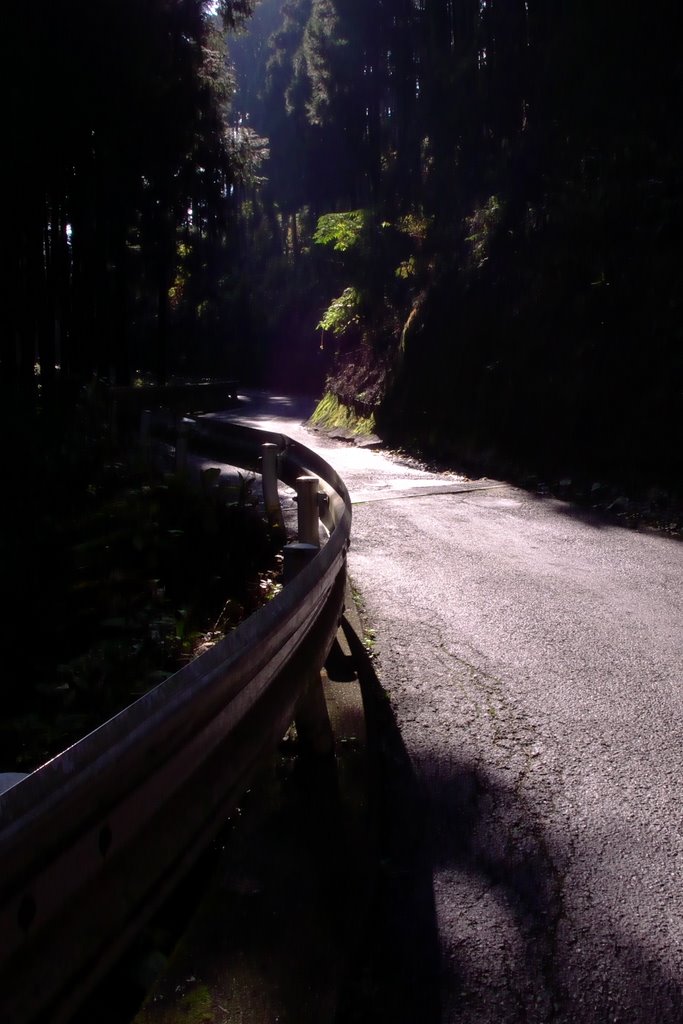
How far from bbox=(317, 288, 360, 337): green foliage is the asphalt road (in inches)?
949

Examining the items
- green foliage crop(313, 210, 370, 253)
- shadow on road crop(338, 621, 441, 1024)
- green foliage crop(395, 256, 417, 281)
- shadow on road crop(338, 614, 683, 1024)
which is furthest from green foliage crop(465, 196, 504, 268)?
shadow on road crop(338, 614, 683, 1024)

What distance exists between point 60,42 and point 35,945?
18007 mm

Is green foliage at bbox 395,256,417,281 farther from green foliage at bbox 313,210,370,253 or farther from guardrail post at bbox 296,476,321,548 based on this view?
guardrail post at bbox 296,476,321,548

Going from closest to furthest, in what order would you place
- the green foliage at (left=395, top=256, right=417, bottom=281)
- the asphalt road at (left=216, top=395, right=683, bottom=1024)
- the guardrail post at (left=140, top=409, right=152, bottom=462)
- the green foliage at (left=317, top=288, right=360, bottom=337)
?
the asphalt road at (left=216, top=395, right=683, bottom=1024)
the guardrail post at (left=140, top=409, right=152, bottom=462)
the green foliage at (left=395, top=256, right=417, bottom=281)
the green foliage at (left=317, top=288, right=360, bottom=337)

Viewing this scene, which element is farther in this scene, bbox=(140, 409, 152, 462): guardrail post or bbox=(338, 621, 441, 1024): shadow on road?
bbox=(140, 409, 152, 462): guardrail post

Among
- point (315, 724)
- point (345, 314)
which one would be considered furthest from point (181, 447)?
point (345, 314)

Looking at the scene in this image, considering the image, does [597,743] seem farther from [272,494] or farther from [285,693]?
[272,494]

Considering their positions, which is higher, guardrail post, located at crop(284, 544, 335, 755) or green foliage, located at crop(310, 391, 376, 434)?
guardrail post, located at crop(284, 544, 335, 755)

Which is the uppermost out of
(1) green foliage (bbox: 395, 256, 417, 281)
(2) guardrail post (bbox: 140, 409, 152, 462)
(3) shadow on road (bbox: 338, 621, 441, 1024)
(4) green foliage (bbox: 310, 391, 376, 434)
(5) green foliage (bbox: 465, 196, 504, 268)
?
(5) green foliage (bbox: 465, 196, 504, 268)

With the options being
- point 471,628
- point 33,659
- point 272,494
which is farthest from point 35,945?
point 272,494

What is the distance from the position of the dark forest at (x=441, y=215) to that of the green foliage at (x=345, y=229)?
0.41ft

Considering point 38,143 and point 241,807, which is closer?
point 241,807

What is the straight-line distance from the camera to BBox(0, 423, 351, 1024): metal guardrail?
69.9 inches

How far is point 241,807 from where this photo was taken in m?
4.06
